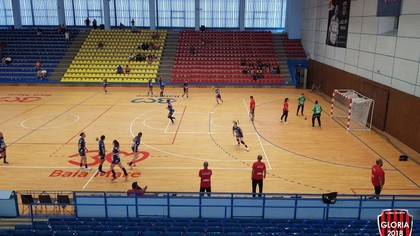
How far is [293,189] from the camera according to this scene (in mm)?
13758

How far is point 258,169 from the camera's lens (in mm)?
12398

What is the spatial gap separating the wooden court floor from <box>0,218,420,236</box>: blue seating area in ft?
11.9

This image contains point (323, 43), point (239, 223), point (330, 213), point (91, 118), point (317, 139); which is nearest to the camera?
point (239, 223)

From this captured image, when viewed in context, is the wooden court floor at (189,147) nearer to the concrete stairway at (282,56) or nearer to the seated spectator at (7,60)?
the concrete stairway at (282,56)

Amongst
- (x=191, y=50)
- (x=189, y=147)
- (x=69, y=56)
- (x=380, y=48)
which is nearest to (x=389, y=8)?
(x=380, y=48)

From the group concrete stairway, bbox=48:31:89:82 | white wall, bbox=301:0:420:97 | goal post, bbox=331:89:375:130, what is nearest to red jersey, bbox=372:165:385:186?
white wall, bbox=301:0:420:97

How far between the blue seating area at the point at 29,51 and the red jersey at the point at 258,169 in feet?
99.9

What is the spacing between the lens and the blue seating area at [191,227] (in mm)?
8383

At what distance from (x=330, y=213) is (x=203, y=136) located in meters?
10.3

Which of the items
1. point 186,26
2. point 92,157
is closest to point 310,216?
point 92,157

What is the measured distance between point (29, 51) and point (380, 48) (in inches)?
1407

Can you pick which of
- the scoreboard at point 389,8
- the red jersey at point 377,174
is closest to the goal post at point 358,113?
the scoreboard at point 389,8

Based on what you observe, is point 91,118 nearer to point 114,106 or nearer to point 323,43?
point 114,106

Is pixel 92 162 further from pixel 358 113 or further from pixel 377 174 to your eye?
pixel 358 113
